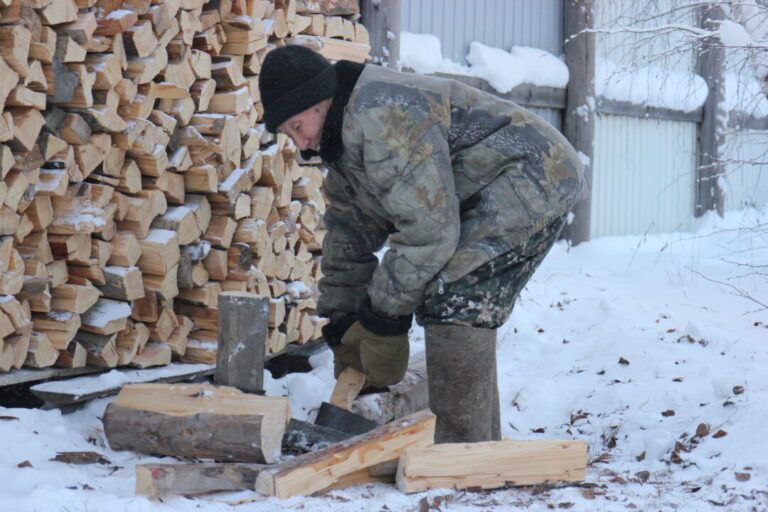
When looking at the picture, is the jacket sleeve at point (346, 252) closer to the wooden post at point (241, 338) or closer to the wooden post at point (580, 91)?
the wooden post at point (241, 338)

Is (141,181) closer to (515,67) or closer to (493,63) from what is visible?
(493,63)

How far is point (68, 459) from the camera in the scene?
3.50 m

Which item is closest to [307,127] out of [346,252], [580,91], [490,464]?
[346,252]

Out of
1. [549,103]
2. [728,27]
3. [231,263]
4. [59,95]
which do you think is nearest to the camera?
[59,95]

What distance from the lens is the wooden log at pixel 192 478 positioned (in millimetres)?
3086

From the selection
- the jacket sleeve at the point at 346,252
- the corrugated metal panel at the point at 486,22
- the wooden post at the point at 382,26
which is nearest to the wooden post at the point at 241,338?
the jacket sleeve at the point at 346,252

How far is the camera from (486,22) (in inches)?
344

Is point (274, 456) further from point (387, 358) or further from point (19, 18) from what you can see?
point (19, 18)

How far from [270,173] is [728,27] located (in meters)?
3.01

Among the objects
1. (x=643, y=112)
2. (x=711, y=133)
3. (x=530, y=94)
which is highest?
(x=530, y=94)

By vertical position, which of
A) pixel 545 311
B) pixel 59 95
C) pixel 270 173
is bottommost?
pixel 545 311

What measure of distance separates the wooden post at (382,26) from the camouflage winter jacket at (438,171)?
274cm

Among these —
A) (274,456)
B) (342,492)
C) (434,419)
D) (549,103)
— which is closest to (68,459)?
(274,456)

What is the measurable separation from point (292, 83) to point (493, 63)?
543 centimetres
